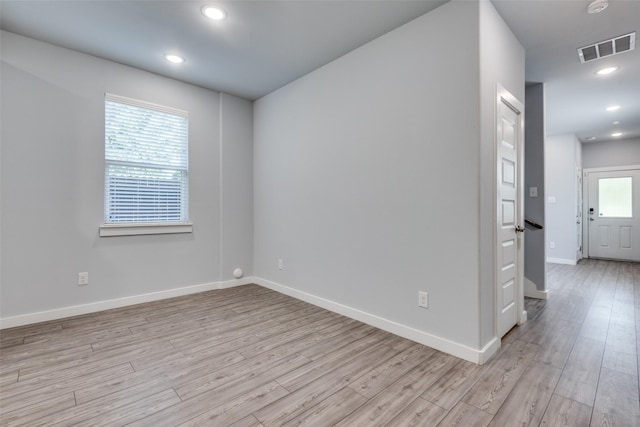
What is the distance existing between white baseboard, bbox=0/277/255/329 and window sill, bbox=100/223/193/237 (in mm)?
725

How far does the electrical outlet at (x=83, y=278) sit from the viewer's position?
308 centimetres

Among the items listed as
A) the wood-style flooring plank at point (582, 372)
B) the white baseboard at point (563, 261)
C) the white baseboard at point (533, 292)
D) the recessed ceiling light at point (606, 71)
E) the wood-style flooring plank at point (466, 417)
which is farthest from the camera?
the white baseboard at point (563, 261)

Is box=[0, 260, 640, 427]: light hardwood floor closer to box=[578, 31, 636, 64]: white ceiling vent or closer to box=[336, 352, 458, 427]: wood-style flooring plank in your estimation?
box=[336, 352, 458, 427]: wood-style flooring plank

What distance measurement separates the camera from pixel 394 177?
2.64 meters

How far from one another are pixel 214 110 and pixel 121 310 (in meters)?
2.70

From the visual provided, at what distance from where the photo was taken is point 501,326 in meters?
2.50

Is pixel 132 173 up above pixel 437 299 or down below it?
above

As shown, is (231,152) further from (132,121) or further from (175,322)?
(175,322)

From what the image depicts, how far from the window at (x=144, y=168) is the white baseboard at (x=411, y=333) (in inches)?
77.7

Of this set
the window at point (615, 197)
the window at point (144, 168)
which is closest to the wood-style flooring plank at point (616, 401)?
the window at point (144, 168)

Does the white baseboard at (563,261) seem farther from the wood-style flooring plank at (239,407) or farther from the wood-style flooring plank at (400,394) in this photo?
the wood-style flooring plank at (239,407)

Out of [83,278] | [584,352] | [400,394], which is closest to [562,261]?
[584,352]

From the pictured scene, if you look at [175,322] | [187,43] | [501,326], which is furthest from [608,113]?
[175,322]

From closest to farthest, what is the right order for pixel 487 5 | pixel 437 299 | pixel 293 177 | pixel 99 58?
pixel 487 5, pixel 437 299, pixel 99 58, pixel 293 177
